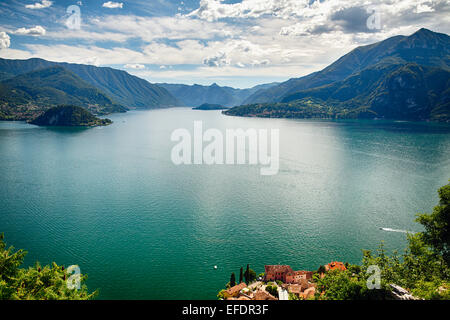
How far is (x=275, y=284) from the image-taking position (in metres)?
37.9

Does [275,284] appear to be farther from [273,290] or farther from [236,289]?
[236,289]

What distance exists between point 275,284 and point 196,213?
92.1 feet

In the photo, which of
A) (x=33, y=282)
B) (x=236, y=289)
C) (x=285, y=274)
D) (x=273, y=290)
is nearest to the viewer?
(x=33, y=282)

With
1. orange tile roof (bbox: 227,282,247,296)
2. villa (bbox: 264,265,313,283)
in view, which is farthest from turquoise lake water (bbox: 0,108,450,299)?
villa (bbox: 264,265,313,283)

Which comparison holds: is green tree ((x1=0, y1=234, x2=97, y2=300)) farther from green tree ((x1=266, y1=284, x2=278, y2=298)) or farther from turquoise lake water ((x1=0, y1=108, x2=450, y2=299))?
green tree ((x1=266, y1=284, x2=278, y2=298))

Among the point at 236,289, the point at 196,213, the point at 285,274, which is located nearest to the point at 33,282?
the point at 236,289

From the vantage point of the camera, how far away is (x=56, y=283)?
89.0ft

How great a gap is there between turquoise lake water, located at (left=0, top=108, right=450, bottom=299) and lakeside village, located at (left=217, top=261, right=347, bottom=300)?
9.73ft

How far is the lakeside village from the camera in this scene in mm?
35125

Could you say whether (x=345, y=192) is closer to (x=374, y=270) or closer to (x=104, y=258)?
(x=374, y=270)

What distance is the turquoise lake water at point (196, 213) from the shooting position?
44.3 meters

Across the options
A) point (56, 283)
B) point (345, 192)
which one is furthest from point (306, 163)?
point (56, 283)

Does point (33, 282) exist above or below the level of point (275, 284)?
above

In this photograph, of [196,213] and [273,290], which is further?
[196,213]
